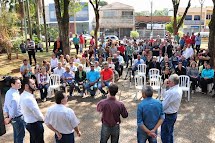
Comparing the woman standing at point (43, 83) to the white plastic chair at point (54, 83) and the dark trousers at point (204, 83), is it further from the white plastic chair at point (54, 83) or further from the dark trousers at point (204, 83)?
the dark trousers at point (204, 83)

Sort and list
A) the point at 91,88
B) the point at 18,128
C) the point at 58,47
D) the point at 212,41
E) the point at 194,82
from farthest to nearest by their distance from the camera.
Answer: the point at 58,47, the point at 212,41, the point at 194,82, the point at 91,88, the point at 18,128

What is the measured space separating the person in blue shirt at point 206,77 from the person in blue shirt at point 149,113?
239 inches

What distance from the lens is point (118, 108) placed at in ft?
14.5

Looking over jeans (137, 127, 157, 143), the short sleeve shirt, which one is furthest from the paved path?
jeans (137, 127, 157, 143)

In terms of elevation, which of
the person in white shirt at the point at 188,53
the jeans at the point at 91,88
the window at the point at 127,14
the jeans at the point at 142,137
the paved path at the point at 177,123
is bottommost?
the paved path at the point at 177,123

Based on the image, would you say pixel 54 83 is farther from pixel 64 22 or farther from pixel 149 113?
pixel 149 113

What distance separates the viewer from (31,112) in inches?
176

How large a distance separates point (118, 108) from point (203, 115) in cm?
421

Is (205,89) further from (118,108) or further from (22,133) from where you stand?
(22,133)

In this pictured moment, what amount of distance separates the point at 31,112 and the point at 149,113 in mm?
2062

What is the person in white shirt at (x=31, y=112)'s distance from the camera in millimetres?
4414

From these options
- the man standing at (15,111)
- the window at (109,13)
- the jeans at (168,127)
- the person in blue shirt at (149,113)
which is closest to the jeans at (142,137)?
the person in blue shirt at (149,113)

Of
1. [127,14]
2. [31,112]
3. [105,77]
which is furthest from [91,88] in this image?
[127,14]

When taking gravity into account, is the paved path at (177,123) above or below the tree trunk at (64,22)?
below
